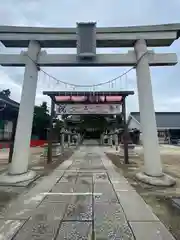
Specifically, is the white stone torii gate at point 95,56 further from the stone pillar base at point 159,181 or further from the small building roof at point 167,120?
the small building roof at point 167,120

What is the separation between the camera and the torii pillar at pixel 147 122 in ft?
20.4

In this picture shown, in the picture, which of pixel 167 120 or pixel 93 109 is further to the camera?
pixel 167 120

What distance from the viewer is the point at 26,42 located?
23.1 feet

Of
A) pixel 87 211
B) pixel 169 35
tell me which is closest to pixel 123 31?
pixel 169 35

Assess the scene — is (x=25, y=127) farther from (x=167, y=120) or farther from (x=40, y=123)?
(x=167, y=120)

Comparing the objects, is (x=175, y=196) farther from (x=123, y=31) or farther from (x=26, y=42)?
(x=26, y=42)

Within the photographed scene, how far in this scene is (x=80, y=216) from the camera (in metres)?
3.42

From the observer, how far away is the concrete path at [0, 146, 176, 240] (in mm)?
2787

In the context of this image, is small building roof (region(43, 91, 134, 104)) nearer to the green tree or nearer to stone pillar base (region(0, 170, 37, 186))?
stone pillar base (region(0, 170, 37, 186))

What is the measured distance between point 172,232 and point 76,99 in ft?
35.6

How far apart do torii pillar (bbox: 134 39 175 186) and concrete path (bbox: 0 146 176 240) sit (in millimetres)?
1215

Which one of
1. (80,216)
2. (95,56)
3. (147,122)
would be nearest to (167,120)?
(147,122)

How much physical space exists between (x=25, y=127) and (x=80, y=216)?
3.89 metres

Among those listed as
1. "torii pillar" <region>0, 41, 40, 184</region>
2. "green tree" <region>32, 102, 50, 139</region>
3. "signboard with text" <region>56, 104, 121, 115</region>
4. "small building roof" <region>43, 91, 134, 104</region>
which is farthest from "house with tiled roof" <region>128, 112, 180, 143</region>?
"torii pillar" <region>0, 41, 40, 184</region>
